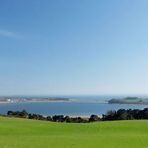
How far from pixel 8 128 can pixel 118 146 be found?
34.5 ft

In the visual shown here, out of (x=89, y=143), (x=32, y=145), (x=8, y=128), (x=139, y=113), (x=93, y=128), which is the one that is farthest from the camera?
(x=139, y=113)

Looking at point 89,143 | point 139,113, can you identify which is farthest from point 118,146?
point 139,113

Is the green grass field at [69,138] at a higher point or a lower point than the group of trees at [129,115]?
lower

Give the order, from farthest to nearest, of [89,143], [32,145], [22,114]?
[22,114] → [89,143] → [32,145]

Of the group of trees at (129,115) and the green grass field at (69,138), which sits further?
the group of trees at (129,115)

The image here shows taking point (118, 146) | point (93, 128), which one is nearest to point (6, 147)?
point (118, 146)

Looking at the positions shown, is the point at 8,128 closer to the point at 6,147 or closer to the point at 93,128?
the point at 93,128

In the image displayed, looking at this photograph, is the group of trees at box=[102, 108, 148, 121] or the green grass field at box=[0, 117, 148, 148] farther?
the group of trees at box=[102, 108, 148, 121]

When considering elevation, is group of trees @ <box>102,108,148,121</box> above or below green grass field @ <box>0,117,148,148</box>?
above

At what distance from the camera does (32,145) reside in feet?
59.3

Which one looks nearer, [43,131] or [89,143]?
[89,143]

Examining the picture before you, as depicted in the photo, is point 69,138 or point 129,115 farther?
point 129,115

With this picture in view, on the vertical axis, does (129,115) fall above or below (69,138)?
above

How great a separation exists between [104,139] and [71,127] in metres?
8.68
